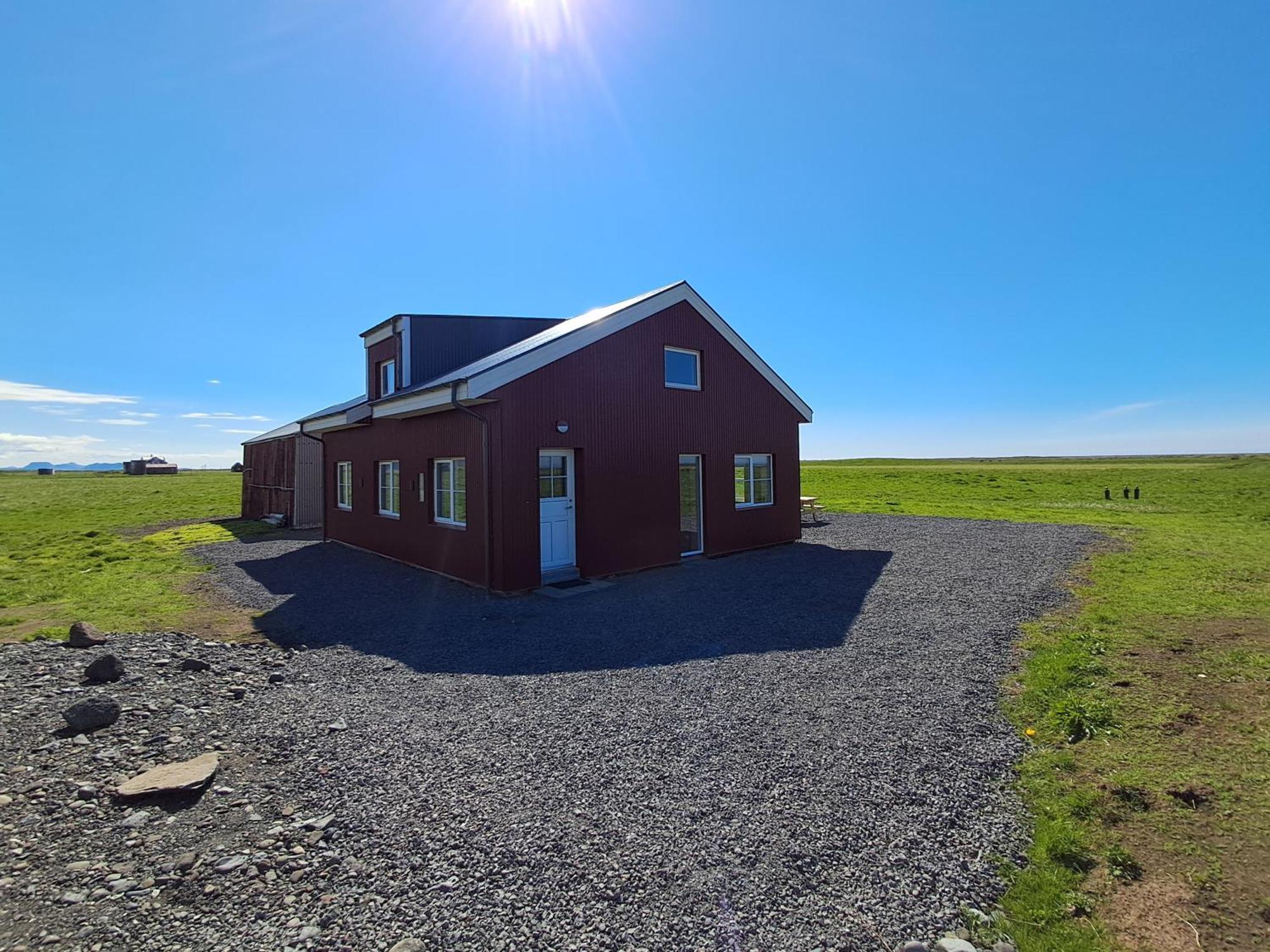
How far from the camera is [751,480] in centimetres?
1416

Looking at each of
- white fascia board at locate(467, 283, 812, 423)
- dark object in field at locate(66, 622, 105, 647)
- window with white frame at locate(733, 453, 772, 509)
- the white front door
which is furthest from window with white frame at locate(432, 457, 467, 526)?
window with white frame at locate(733, 453, 772, 509)

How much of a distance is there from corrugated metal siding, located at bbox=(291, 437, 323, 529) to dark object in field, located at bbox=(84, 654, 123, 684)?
15.2m

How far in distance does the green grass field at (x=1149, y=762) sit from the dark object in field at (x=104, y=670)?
6877 mm

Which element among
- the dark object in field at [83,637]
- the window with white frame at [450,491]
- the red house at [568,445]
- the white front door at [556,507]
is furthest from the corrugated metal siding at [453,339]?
the dark object in field at [83,637]

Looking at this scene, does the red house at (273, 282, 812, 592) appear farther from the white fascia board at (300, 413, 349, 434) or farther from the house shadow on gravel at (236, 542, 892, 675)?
the house shadow on gravel at (236, 542, 892, 675)

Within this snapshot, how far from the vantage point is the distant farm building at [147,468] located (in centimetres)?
6888

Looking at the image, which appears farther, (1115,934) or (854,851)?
(854,851)

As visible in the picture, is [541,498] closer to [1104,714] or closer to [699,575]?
[699,575]

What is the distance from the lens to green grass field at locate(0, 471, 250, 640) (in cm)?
800

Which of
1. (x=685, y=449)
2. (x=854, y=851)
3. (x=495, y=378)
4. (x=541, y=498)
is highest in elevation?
(x=495, y=378)

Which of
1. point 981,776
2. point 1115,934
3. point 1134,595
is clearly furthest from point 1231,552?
point 1115,934

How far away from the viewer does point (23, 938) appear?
2.50 m

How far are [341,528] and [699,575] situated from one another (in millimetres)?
9985

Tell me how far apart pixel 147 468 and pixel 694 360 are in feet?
270
